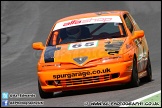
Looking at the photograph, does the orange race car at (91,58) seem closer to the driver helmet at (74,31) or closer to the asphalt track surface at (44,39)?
the driver helmet at (74,31)

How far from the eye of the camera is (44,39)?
952 inches

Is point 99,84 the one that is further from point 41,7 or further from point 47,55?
point 41,7

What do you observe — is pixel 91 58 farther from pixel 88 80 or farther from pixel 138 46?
pixel 138 46

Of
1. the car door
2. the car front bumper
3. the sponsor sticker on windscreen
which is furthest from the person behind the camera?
the sponsor sticker on windscreen

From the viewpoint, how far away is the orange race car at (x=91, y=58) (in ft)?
36.6

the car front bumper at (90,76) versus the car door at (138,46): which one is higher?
the car door at (138,46)

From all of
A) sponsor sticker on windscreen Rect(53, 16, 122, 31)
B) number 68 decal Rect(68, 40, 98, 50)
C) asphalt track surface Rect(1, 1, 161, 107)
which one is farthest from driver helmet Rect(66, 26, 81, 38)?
asphalt track surface Rect(1, 1, 161, 107)

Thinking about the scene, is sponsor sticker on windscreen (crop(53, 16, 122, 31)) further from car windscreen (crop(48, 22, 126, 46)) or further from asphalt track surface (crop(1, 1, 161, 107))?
asphalt track surface (crop(1, 1, 161, 107))

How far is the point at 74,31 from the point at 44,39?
11.5m

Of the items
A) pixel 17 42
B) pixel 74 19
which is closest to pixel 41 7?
pixel 17 42

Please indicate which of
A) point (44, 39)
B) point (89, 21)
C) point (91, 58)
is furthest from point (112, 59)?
point (44, 39)

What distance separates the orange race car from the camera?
11.2 metres

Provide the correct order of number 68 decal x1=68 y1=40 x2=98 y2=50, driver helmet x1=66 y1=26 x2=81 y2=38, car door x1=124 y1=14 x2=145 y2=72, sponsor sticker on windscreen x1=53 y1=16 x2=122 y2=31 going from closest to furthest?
number 68 decal x1=68 y1=40 x2=98 y2=50 < car door x1=124 y1=14 x2=145 y2=72 < driver helmet x1=66 y1=26 x2=81 y2=38 < sponsor sticker on windscreen x1=53 y1=16 x2=122 y2=31

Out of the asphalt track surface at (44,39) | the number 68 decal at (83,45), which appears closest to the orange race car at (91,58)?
the number 68 decal at (83,45)
